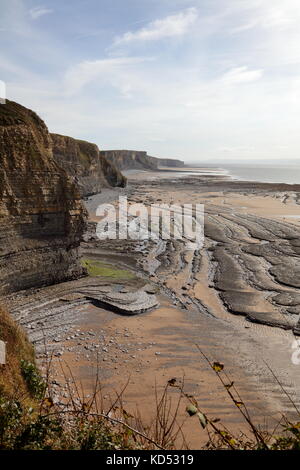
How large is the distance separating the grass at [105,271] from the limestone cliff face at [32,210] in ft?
7.99

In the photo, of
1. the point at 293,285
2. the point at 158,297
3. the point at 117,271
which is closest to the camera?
the point at 158,297

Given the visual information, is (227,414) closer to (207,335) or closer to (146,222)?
(207,335)

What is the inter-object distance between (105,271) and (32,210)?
9302 mm

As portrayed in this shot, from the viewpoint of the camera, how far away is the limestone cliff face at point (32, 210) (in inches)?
862

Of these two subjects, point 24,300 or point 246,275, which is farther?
point 246,275

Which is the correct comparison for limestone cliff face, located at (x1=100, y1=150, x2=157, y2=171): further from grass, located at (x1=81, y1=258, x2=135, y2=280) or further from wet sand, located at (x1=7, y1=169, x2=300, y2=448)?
grass, located at (x1=81, y1=258, x2=135, y2=280)

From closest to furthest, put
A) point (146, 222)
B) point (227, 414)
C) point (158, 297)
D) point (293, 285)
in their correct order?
point (227, 414), point (158, 297), point (293, 285), point (146, 222)

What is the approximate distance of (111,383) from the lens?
50.6 feet

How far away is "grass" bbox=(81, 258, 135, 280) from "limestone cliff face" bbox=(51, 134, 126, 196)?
37.2 m

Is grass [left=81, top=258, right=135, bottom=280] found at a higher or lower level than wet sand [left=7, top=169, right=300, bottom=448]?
higher

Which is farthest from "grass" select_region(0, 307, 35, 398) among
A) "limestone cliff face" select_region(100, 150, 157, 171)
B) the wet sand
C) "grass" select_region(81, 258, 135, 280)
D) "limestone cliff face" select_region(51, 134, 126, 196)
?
"limestone cliff face" select_region(100, 150, 157, 171)

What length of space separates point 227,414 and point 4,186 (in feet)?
60.8

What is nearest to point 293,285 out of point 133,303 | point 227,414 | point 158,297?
point 158,297

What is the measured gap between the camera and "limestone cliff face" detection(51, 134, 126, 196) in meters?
66.1
